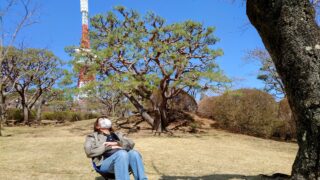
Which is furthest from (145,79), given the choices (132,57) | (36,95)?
(36,95)

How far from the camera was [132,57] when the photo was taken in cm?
1703

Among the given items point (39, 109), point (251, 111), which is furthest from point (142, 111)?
point (39, 109)

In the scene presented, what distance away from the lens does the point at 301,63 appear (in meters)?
4.17

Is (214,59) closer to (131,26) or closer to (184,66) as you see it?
(184,66)

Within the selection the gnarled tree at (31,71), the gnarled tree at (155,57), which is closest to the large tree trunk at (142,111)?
the gnarled tree at (155,57)

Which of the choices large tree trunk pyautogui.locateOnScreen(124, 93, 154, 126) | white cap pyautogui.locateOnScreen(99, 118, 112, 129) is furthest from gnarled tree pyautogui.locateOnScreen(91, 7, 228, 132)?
white cap pyautogui.locateOnScreen(99, 118, 112, 129)

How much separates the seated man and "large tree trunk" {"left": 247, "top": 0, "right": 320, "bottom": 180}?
6.52ft

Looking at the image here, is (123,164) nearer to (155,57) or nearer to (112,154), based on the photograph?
(112,154)

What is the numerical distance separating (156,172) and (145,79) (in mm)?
9193

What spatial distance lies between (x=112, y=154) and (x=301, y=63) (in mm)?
2574

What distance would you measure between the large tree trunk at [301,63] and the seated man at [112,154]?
1987mm

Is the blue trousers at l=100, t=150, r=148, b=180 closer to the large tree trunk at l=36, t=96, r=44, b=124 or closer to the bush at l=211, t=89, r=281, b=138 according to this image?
the bush at l=211, t=89, r=281, b=138

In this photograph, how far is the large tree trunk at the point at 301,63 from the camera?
4148mm

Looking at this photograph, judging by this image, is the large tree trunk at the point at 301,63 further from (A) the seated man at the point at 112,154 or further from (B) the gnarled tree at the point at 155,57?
(B) the gnarled tree at the point at 155,57
